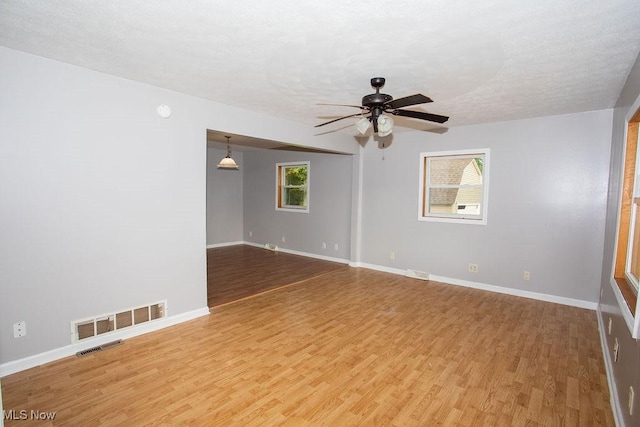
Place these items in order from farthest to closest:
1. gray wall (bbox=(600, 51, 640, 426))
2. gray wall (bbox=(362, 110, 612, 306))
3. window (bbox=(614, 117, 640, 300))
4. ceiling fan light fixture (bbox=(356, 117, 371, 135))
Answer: gray wall (bbox=(362, 110, 612, 306)), ceiling fan light fixture (bbox=(356, 117, 371, 135)), window (bbox=(614, 117, 640, 300)), gray wall (bbox=(600, 51, 640, 426))

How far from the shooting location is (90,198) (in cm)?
280

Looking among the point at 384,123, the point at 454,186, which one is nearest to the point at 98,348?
the point at 384,123

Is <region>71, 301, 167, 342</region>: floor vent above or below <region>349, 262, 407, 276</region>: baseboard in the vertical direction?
above

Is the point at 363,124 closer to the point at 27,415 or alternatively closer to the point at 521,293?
the point at 27,415

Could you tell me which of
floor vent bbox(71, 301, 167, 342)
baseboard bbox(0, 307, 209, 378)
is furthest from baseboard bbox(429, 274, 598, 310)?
floor vent bbox(71, 301, 167, 342)

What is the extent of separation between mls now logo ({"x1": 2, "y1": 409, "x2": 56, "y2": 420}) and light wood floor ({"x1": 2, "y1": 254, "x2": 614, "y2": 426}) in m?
0.04

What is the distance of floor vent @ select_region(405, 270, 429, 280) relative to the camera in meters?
5.23

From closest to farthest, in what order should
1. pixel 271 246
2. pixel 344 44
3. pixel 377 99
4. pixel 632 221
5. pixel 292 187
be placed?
pixel 344 44
pixel 632 221
pixel 377 99
pixel 292 187
pixel 271 246

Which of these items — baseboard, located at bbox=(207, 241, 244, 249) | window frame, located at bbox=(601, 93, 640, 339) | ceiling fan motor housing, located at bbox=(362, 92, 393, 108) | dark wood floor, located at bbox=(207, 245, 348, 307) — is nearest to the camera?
window frame, located at bbox=(601, 93, 640, 339)

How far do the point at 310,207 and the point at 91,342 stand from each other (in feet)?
15.4

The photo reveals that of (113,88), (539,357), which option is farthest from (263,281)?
(539,357)

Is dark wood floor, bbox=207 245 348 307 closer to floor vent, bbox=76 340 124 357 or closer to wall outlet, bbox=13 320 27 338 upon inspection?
floor vent, bbox=76 340 124 357

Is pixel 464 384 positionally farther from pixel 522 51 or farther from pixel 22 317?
pixel 22 317

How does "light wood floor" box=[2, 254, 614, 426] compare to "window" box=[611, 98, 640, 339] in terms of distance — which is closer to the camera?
"light wood floor" box=[2, 254, 614, 426]
